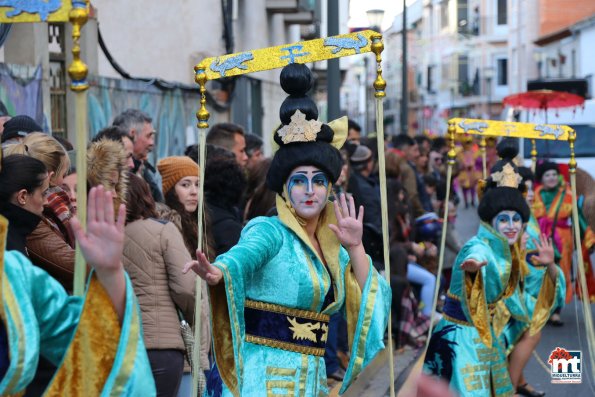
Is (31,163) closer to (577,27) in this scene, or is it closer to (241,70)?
(241,70)

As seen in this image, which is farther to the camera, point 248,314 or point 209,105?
point 209,105

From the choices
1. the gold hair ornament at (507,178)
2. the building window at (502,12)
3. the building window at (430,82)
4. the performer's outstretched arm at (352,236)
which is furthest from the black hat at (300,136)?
the building window at (430,82)

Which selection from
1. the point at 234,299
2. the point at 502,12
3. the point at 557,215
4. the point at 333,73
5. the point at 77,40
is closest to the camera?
the point at 77,40

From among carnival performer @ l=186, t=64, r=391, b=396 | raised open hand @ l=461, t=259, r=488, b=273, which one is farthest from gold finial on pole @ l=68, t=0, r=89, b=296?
raised open hand @ l=461, t=259, r=488, b=273

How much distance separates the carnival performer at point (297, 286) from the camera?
15.7ft

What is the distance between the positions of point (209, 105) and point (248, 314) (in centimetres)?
1091

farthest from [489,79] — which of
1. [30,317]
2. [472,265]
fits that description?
[30,317]

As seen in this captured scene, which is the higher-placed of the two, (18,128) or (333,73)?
(333,73)

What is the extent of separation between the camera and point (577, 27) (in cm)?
3953

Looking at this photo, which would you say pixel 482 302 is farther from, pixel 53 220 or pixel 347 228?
pixel 53 220

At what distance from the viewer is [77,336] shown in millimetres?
3369

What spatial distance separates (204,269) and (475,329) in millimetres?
3226

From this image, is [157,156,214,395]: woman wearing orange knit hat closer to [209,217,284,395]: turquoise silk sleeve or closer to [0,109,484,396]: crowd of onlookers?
[0,109,484,396]: crowd of onlookers

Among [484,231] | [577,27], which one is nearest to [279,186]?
[484,231]
